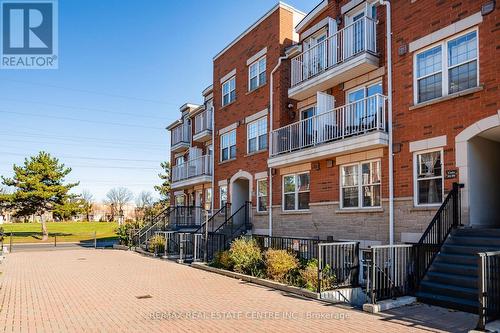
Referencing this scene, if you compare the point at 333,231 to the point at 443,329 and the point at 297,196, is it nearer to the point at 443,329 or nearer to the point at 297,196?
the point at 297,196

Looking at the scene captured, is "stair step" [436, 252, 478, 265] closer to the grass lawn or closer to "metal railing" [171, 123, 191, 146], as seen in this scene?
"metal railing" [171, 123, 191, 146]

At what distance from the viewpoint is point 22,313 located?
858 centimetres

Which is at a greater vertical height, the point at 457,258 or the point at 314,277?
the point at 457,258

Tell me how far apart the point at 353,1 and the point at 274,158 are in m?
6.63

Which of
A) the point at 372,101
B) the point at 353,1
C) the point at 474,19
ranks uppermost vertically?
the point at 353,1

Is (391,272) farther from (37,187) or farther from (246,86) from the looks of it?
(37,187)

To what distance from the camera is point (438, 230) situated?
10.1 m

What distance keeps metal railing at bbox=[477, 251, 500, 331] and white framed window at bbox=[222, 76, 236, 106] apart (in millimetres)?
16296

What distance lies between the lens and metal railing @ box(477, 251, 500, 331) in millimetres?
6812

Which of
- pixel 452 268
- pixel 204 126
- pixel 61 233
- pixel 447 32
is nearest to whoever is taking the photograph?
pixel 452 268

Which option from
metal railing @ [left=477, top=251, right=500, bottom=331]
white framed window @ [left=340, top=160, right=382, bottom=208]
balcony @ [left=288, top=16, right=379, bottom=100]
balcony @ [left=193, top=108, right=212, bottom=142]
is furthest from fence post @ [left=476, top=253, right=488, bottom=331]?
balcony @ [left=193, top=108, right=212, bottom=142]

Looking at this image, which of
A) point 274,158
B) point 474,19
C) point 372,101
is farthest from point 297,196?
point 474,19

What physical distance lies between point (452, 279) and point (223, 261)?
8.02 m

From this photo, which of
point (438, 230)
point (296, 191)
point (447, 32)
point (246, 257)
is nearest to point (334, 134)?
point (296, 191)
